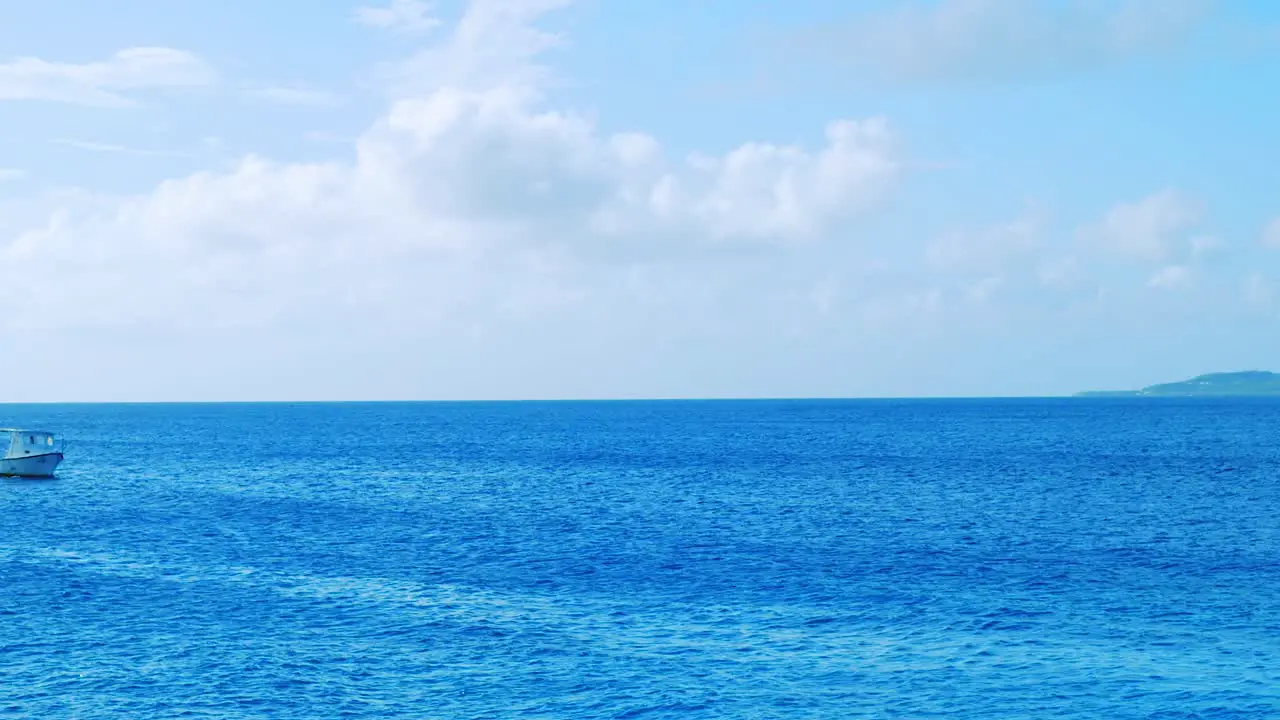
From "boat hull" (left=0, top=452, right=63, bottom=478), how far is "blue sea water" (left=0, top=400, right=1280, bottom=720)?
49.1 feet

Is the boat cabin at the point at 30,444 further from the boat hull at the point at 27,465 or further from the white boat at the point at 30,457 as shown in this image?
the boat hull at the point at 27,465

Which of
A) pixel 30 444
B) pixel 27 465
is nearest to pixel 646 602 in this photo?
pixel 27 465

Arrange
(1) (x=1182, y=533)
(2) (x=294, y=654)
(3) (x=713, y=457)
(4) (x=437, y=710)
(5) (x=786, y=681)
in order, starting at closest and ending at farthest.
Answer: (4) (x=437, y=710) → (5) (x=786, y=681) → (2) (x=294, y=654) → (1) (x=1182, y=533) → (3) (x=713, y=457)

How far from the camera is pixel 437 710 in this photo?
3712cm

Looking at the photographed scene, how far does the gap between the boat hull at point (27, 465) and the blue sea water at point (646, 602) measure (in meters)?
15.0

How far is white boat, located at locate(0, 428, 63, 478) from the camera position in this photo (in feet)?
398

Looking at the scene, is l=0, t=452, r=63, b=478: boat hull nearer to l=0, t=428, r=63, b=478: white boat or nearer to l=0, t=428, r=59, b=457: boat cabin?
l=0, t=428, r=63, b=478: white boat

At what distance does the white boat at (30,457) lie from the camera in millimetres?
121375

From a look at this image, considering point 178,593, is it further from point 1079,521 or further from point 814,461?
point 814,461

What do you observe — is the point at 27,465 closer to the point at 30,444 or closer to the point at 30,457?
the point at 30,457

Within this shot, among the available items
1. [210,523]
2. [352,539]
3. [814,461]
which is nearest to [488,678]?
[352,539]

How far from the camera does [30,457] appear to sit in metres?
121

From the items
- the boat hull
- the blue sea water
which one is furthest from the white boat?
the blue sea water

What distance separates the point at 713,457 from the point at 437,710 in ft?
400
